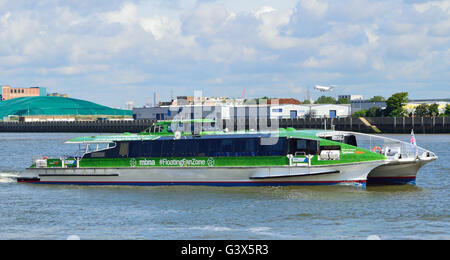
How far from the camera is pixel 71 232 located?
68.3 ft

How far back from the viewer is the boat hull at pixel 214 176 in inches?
1133

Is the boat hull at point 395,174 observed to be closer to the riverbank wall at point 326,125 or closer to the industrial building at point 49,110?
the riverbank wall at point 326,125

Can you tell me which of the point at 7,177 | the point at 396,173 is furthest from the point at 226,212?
the point at 7,177

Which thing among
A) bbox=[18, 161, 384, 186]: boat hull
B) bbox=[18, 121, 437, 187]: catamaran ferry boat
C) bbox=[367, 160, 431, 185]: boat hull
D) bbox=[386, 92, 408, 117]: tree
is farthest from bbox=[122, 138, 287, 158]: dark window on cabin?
bbox=[386, 92, 408, 117]: tree

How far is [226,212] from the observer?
941 inches

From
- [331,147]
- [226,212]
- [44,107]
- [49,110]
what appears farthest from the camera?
[44,107]

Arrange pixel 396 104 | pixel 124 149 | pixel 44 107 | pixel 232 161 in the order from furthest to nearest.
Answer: pixel 44 107
pixel 396 104
pixel 124 149
pixel 232 161

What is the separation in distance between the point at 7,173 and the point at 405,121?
70.4m

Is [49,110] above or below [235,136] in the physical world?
above

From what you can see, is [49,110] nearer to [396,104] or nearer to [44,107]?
[44,107]

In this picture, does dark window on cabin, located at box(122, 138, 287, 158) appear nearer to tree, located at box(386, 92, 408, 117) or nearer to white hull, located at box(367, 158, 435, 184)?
white hull, located at box(367, 158, 435, 184)

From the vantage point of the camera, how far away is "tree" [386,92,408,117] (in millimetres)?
110812

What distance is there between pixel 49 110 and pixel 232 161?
168m
